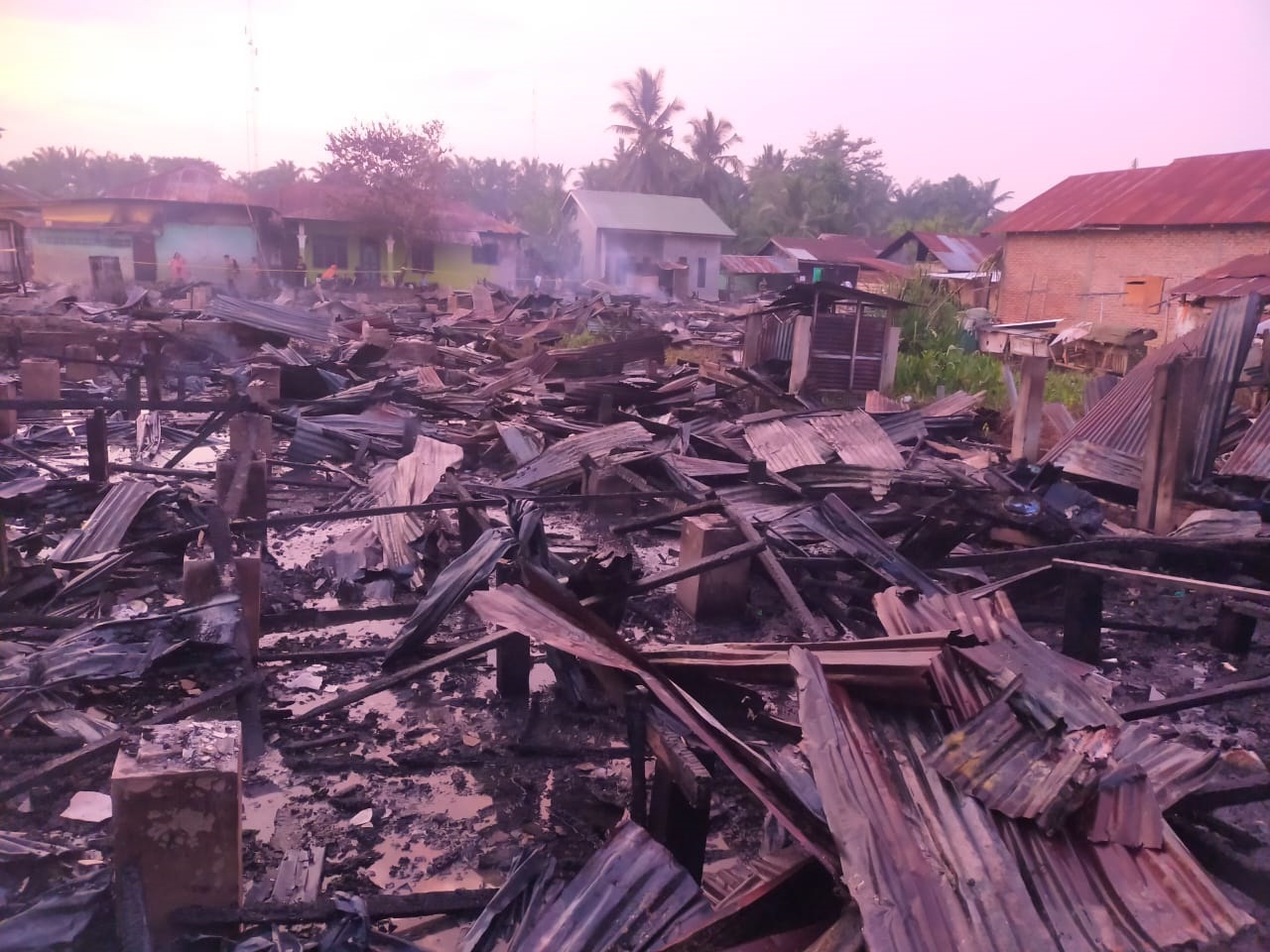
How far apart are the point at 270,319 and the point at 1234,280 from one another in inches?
813

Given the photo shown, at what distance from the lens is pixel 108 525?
6.35 meters

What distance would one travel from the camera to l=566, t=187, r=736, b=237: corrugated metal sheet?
44812mm

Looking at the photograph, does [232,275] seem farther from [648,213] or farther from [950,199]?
[950,199]

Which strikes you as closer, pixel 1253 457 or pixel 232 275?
pixel 1253 457

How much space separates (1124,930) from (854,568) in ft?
12.5

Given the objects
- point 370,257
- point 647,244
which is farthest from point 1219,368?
point 647,244

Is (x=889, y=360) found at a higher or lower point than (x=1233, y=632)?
higher

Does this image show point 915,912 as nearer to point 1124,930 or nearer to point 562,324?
point 1124,930

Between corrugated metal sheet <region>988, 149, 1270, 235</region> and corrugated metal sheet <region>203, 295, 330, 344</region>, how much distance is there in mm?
23257

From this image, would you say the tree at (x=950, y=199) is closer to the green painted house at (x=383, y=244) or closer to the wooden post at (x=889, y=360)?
the green painted house at (x=383, y=244)

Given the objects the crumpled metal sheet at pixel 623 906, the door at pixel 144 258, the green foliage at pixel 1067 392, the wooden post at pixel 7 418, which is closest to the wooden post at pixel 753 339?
the green foliage at pixel 1067 392

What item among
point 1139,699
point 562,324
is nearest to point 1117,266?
point 562,324

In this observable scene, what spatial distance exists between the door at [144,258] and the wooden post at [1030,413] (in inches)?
1318

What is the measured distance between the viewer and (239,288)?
29.9m
